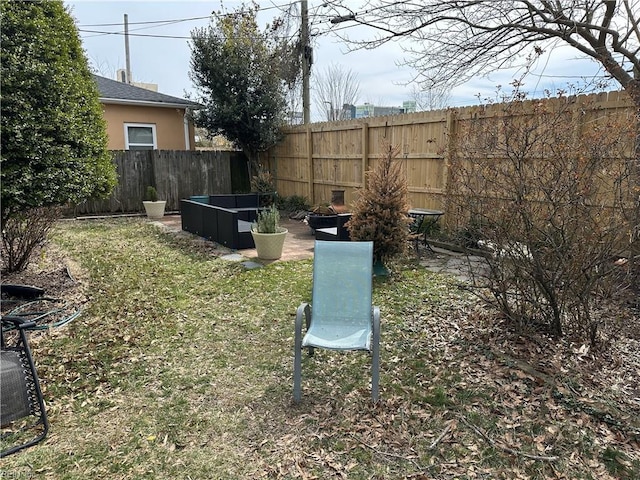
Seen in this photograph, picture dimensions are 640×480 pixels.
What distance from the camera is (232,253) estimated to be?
23.1 ft

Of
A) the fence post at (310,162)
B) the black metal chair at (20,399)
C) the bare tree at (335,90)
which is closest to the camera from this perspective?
the black metal chair at (20,399)

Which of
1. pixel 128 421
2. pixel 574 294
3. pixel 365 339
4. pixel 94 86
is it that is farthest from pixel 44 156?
pixel 574 294

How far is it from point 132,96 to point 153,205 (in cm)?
438

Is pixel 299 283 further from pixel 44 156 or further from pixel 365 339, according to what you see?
pixel 44 156

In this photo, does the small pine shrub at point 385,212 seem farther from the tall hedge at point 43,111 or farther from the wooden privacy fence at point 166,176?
the wooden privacy fence at point 166,176

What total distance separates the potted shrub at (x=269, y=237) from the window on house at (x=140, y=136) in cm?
913

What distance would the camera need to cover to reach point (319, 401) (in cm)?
292

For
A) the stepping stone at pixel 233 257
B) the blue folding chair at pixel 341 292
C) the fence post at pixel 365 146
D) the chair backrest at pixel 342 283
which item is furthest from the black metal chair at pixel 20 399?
the fence post at pixel 365 146

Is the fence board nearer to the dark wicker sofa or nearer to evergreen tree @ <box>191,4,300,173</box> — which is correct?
evergreen tree @ <box>191,4,300,173</box>

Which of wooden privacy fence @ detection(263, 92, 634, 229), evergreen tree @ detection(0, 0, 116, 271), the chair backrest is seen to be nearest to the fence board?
wooden privacy fence @ detection(263, 92, 634, 229)

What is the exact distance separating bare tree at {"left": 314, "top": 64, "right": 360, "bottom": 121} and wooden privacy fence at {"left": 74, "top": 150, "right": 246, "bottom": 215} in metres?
8.08

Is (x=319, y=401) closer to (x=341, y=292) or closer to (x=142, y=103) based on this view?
(x=341, y=292)

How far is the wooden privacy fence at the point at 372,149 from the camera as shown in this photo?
21.1 feet

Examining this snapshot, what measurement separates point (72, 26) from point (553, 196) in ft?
17.0
